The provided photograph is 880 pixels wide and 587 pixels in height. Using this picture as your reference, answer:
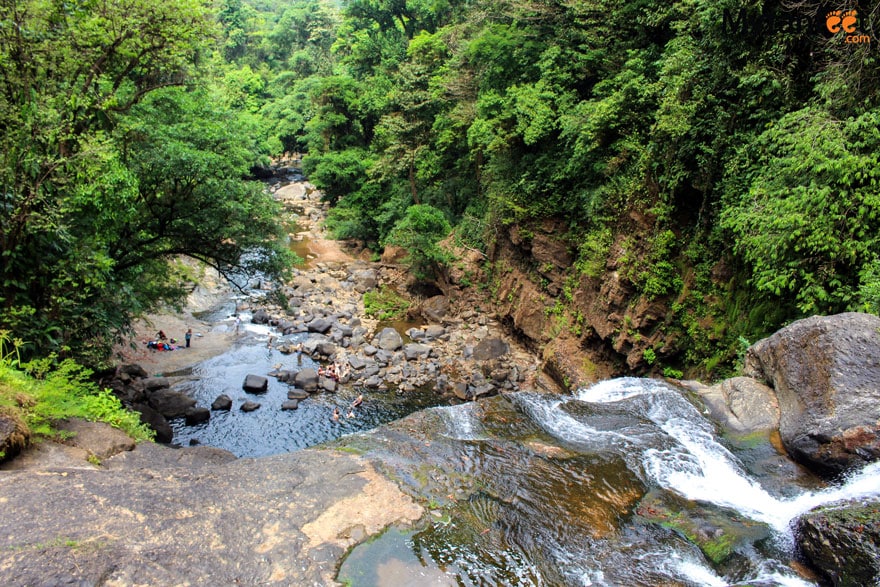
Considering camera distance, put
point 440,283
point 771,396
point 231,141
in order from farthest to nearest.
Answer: point 440,283
point 231,141
point 771,396

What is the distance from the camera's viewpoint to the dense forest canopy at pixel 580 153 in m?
8.89

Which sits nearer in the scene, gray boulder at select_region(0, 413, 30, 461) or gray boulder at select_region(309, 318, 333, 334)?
gray boulder at select_region(0, 413, 30, 461)

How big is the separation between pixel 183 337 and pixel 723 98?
22696 mm

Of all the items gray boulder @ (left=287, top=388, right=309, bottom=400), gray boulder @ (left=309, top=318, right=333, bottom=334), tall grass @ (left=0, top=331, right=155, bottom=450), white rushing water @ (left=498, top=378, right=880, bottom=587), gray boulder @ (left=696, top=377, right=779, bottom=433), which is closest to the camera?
white rushing water @ (left=498, top=378, right=880, bottom=587)

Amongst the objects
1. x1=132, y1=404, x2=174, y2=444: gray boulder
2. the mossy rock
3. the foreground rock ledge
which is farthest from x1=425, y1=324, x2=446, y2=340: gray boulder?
the mossy rock

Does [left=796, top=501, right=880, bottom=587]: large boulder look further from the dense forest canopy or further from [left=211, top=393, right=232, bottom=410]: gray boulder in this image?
[left=211, top=393, right=232, bottom=410]: gray boulder

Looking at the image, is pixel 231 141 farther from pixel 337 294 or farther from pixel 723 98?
pixel 337 294

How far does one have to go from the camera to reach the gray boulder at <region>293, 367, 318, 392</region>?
18375mm

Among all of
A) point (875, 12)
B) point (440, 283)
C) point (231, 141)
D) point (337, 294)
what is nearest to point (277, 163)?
point (337, 294)

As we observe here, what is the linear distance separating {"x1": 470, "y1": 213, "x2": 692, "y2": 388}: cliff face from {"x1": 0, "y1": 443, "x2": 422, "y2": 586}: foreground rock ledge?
10.2 metres

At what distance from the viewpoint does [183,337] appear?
862 inches

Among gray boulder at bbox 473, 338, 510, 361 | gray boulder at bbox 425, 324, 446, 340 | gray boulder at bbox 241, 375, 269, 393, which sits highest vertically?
gray boulder at bbox 473, 338, 510, 361

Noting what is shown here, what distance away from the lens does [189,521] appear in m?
5.94

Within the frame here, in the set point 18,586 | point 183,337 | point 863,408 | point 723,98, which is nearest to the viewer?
point 18,586
